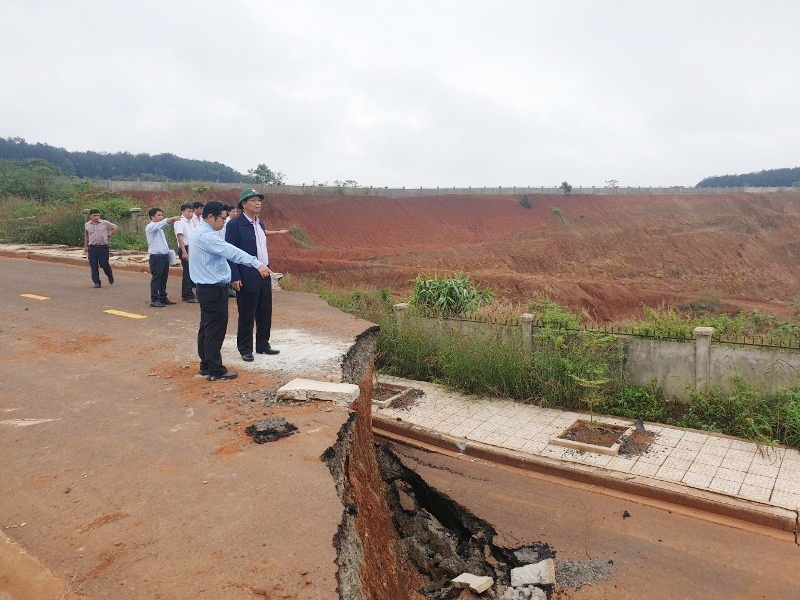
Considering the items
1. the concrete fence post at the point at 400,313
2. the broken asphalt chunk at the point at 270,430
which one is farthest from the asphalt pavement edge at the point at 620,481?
the broken asphalt chunk at the point at 270,430

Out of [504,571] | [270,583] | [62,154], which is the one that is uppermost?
[62,154]

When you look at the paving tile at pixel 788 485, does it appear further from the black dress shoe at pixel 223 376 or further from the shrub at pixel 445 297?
the shrub at pixel 445 297

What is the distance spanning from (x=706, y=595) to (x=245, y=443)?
3549 millimetres

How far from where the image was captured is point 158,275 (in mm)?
9133

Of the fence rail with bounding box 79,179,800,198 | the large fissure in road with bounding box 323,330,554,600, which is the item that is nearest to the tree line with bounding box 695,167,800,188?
the fence rail with bounding box 79,179,800,198

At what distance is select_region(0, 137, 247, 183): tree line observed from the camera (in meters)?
58.2

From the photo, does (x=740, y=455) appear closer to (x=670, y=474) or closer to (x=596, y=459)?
(x=670, y=474)

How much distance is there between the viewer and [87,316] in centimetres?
844

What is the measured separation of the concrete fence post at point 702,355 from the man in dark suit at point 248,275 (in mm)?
5568

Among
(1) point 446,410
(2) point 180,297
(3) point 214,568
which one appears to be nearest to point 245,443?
(3) point 214,568

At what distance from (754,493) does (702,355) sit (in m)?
2.49

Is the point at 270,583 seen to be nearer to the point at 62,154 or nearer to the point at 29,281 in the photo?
the point at 29,281

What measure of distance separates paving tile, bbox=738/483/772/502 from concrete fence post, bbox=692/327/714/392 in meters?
2.22

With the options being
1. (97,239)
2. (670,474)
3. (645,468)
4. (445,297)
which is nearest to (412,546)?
(645,468)
